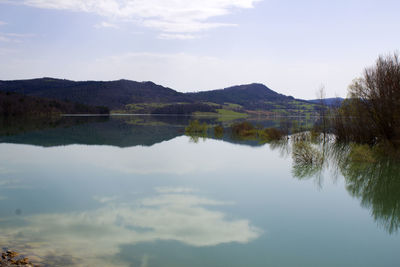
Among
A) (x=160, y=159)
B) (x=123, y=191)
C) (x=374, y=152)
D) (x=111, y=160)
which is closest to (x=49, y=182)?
(x=123, y=191)

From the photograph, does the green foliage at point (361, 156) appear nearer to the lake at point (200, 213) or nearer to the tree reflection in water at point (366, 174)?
the tree reflection in water at point (366, 174)

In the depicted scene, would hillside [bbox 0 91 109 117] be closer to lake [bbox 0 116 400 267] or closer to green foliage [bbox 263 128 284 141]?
green foliage [bbox 263 128 284 141]

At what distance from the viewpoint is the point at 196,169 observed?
53.1ft

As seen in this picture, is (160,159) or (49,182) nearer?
(49,182)

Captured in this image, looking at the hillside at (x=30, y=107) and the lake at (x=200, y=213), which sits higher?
the hillside at (x=30, y=107)

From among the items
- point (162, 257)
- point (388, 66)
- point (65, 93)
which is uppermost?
point (65, 93)

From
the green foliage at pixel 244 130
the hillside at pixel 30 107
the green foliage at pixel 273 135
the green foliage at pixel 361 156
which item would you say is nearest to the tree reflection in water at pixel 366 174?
the green foliage at pixel 361 156

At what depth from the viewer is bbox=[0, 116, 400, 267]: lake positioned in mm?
6715

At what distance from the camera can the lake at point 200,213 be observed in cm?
671

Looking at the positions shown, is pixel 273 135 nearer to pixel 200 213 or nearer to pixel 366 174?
pixel 366 174

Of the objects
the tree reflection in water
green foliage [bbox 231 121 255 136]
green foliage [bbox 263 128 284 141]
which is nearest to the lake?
the tree reflection in water

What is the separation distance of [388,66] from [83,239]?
62.2 feet

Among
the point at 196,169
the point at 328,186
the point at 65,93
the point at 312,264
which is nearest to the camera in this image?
the point at 312,264

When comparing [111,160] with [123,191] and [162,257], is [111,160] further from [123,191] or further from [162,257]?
[162,257]
